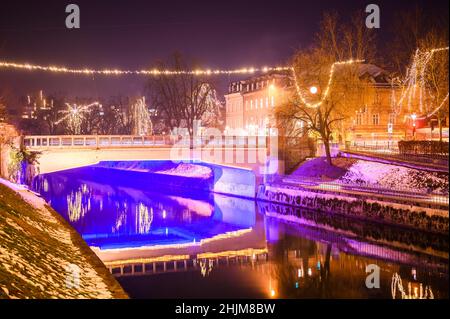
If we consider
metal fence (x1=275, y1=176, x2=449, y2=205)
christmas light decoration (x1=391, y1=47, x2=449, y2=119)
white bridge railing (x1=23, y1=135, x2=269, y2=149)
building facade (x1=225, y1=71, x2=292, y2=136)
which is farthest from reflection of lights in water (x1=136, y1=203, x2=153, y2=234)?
building facade (x1=225, y1=71, x2=292, y2=136)

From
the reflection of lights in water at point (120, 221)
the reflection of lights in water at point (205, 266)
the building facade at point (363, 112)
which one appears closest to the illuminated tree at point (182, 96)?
the building facade at point (363, 112)

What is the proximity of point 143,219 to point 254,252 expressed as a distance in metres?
13.0

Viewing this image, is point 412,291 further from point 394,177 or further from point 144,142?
point 144,142

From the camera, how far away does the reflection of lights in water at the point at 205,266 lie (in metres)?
23.5

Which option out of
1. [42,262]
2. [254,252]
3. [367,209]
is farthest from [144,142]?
[42,262]

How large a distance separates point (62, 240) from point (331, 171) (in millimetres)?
25584

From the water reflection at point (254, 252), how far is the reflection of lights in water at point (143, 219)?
0.07 metres

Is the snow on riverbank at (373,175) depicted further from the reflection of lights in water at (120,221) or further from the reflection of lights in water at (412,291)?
the reflection of lights in water at (120,221)

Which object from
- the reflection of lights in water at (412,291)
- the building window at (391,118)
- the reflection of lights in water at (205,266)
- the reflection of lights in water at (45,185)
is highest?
the building window at (391,118)

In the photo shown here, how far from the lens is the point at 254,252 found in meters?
27.5

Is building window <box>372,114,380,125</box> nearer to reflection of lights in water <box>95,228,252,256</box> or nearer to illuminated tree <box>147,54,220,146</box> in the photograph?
illuminated tree <box>147,54,220,146</box>

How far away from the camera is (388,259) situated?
24062 millimetres
